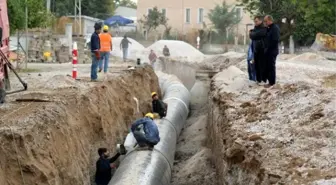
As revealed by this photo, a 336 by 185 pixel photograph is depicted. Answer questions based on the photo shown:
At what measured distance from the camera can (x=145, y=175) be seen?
11.0 m

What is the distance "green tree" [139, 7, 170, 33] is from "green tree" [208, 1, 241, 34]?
4.27 meters

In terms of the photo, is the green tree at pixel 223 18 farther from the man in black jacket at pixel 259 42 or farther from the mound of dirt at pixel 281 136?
the mound of dirt at pixel 281 136

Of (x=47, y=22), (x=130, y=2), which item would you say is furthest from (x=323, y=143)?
(x=130, y=2)

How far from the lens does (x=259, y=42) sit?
41.4 feet

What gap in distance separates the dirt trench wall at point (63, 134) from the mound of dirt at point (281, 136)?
2.58 meters

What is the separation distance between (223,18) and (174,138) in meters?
43.3

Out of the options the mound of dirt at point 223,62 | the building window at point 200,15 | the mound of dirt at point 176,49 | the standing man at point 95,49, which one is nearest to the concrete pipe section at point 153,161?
the standing man at point 95,49

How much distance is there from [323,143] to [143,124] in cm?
616

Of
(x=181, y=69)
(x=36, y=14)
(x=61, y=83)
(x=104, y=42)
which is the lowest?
(x=181, y=69)

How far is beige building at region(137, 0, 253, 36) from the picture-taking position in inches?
2389

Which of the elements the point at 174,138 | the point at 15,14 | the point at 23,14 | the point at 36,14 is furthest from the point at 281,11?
the point at 174,138

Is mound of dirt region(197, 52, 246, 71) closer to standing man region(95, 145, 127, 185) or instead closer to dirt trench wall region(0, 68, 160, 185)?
dirt trench wall region(0, 68, 160, 185)

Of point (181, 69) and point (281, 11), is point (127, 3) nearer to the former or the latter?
point (181, 69)

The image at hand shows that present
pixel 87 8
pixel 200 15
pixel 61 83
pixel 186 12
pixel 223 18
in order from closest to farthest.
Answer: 1. pixel 61 83
2. pixel 87 8
3. pixel 223 18
4. pixel 186 12
5. pixel 200 15
